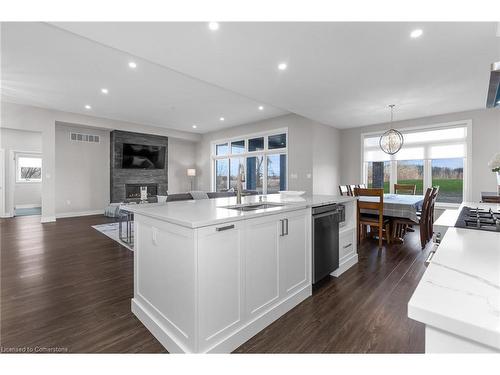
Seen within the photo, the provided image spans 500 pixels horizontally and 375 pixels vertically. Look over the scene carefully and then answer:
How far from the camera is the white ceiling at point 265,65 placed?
2.55 meters

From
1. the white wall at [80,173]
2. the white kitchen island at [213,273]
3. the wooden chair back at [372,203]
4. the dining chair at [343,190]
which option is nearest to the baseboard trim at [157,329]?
the white kitchen island at [213,273]

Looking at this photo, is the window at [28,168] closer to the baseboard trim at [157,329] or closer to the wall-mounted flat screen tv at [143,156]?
the wall-mounted flat screen tv at [143,156]

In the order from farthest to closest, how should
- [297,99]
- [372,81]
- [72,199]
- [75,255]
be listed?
[72,199] → [297,99] → [372,81] → [75,255]

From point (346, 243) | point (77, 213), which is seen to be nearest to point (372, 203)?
point (346, 243)

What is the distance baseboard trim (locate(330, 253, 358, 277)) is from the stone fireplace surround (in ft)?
22.3

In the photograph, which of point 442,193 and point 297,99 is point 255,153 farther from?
point 442,193

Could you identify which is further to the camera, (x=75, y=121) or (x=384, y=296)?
(x=75, y=121)

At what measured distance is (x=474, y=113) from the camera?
5273mm

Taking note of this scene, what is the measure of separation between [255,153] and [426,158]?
4672 millimetres

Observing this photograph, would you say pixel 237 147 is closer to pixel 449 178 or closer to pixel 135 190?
pixel 135 190

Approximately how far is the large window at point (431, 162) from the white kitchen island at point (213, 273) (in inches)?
215

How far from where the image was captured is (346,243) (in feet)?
10.0

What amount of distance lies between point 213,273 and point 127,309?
Result: 1.20 meters
